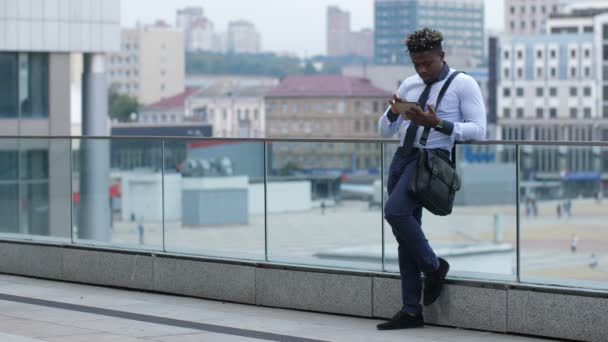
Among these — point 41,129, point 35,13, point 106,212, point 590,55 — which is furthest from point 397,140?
point 590,55

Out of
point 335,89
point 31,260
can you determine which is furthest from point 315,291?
point 335,89

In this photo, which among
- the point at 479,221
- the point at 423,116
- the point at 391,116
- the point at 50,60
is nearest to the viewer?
the point at 423,116

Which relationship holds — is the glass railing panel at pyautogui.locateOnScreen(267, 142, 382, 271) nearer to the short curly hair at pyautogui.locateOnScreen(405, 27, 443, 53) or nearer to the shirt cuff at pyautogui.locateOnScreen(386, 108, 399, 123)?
the shirt cuff at pyautogui.locateOnScreen(386, 108, 399, 123)

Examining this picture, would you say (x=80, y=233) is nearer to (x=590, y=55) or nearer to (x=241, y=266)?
(x=241, y=266)

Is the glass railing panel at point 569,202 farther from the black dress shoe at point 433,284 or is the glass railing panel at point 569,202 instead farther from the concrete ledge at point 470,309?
the black dress shoe at point 433,284

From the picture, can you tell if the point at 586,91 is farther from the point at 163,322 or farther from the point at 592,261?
the point at 163,322

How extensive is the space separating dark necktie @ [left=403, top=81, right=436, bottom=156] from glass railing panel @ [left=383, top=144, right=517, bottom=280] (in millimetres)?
557

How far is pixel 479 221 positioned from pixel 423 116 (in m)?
1.30

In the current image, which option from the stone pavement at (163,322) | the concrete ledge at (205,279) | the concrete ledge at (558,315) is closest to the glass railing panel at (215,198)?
the concrete ledge at (205,279)

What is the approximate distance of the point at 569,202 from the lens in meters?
7.73

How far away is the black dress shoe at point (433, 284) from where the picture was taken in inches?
301

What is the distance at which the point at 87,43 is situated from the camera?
175ft

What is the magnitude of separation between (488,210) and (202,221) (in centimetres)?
233

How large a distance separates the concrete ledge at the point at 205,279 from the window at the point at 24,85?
36025 mm
